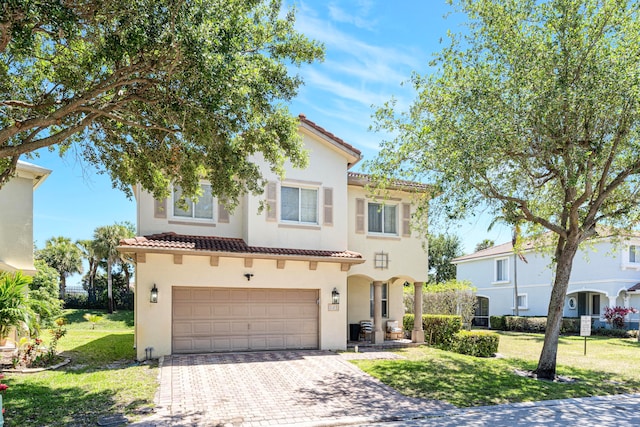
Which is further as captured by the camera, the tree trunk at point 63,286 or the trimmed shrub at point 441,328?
the tree trunk at point 63,286

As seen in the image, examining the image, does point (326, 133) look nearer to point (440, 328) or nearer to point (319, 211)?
point (319, 211)

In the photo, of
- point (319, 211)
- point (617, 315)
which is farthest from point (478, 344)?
point (617, 315)

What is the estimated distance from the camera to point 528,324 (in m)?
31.0

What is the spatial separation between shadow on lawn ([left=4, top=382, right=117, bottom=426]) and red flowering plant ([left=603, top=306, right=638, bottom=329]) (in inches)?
1165

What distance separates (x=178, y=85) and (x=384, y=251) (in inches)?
457

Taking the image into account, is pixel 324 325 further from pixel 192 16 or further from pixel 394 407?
pixel 192 16

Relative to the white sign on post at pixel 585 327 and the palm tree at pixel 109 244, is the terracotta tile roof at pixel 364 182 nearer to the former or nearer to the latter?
the white sign on post at pixel 585 327

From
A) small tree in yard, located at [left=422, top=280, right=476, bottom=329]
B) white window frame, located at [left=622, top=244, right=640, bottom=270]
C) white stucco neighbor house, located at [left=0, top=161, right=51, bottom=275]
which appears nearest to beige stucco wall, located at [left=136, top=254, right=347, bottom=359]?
white stucco neighbor house, located at [left=0, top=161, right=51, bottom=275]

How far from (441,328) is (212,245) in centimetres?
1005

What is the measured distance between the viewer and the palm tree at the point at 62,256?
4016cm

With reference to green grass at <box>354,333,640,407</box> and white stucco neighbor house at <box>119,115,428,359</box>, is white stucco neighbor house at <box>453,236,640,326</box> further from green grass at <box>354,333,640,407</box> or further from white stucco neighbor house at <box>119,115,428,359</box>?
white stucco neighbor house at <box>119,115,428,359</box>

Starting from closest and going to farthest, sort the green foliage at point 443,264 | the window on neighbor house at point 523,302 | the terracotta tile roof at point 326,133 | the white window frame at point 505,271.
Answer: the terracotta tile roof at point 326,133 → the window on neighbor house at point 523,302 → the white window frame at point 505,271 → the green foliage at point 443,264

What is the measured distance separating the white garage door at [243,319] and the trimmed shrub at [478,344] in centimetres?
579

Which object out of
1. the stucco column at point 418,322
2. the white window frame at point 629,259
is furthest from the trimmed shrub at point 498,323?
the stucco column at point 418,322
